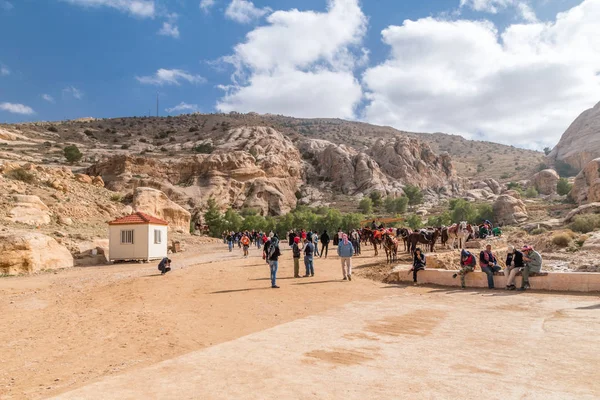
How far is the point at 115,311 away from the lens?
34.3 feet

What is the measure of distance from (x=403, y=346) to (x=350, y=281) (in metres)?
8.41

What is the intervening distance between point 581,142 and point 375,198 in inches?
3371

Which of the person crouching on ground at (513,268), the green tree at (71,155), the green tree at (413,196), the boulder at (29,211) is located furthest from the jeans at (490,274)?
the green tree at (413,196)

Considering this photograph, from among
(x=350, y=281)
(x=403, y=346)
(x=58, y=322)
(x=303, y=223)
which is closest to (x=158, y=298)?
(x=58, y=322)

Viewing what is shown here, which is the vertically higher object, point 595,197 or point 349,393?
point 595,197

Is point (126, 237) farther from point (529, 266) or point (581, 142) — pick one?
point (581, 142)

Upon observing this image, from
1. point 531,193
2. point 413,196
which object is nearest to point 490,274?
point 413,196

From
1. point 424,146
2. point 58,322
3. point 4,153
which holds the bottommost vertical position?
point 58,322

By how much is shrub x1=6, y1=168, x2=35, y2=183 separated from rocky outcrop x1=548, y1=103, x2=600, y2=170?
424ft

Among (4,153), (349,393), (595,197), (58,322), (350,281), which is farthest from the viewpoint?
(4,153)

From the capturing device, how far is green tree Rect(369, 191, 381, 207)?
284 feet

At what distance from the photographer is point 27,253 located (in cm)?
1905

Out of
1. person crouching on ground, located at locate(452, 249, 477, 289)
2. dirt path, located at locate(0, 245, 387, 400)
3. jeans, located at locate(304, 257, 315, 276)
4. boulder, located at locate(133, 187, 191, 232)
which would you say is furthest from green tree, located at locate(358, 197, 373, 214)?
person crouching on ground, located at locate(452, 249, 477, 289)

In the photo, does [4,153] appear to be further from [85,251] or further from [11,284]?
[11,284]
